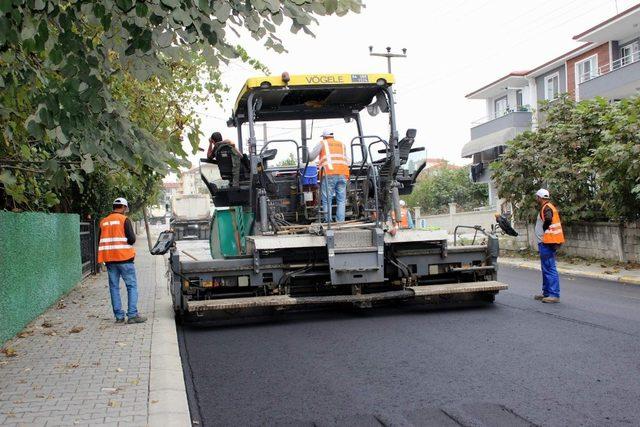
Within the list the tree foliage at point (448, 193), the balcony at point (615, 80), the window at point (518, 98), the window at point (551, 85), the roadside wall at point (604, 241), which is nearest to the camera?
the roadside wall at point (604, 241)

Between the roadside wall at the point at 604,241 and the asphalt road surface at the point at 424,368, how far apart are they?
18.7ft

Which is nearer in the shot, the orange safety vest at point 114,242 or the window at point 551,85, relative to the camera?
the orange safety vest at point 114,242

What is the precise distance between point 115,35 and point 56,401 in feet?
9.21

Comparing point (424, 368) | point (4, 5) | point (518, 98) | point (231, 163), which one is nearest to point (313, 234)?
point (231, 163)

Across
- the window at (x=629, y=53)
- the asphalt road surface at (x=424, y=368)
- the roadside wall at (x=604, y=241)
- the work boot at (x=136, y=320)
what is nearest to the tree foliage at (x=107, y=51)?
the asphalt road surface at (x=424, y=368)

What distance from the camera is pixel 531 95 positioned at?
35.5m

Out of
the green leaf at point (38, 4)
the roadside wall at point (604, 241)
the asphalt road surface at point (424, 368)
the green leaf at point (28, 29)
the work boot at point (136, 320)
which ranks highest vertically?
the green leaf at point (38, 4)

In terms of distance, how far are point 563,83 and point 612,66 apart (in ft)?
13.1

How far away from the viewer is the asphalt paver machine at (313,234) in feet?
26.9

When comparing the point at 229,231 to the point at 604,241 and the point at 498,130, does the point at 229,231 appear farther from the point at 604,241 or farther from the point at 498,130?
the point at 498,130

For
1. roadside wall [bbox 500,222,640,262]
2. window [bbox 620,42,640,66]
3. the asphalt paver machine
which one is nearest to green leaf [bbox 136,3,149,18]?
the asphalt paver machine

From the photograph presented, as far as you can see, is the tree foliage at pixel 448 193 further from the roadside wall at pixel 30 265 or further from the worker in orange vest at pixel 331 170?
the worker in orange vest at pixel 331 170

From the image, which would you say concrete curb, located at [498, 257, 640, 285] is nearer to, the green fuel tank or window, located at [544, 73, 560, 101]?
the green fuel tank

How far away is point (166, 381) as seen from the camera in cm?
558
